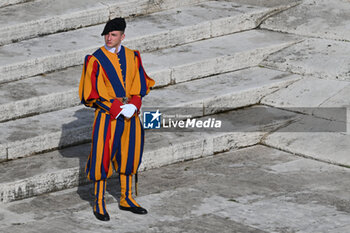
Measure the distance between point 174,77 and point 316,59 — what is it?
1943 mm

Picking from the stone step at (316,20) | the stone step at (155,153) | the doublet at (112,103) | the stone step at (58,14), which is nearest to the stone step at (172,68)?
the stone step at (316,20)

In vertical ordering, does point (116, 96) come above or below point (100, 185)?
above

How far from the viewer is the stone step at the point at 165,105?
8.77 meters

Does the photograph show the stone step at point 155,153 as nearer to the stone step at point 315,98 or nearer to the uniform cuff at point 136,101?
the stone step at point 315,98

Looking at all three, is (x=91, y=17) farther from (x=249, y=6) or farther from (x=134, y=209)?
(x=134, y=209)

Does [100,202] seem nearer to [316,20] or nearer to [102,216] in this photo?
[102,216]

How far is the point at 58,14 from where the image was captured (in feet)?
37.4

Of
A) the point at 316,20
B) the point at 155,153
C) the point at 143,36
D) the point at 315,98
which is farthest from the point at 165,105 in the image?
the point at 316,20

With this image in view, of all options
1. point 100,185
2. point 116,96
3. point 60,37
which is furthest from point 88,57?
point 60,37

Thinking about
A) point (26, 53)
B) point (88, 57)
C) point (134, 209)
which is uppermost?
point (88, 57)

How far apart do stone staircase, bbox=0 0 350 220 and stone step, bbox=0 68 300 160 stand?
0.04 ft

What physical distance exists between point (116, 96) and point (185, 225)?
1308 millimetres

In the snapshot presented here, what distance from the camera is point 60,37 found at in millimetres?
11117

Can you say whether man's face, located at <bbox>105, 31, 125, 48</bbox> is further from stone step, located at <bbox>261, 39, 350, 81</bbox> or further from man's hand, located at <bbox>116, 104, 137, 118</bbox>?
stone step, located at <bbox>261, 39, 350, 81</bbox>
